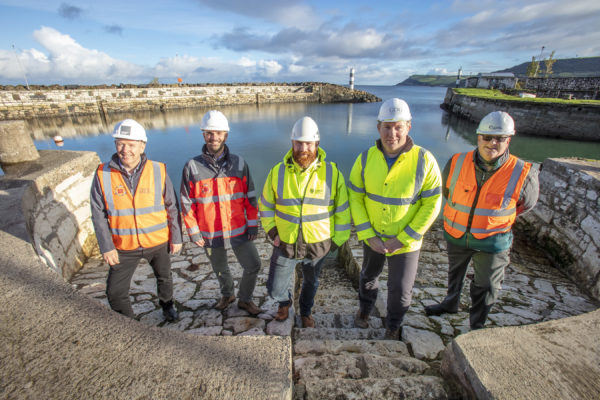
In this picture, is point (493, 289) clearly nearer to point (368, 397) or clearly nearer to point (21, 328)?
point (368, 397)

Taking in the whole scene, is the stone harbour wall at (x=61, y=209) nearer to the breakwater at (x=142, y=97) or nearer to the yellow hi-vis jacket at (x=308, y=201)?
the yellow hi-vis jacket at (x=308, y=201)

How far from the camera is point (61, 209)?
142 inches

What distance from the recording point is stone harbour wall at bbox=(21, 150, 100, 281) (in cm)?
305

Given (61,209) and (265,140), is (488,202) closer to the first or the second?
(61,209)

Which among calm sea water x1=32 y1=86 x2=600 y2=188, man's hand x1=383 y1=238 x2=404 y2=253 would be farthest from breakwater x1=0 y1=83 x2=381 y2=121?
man's hand x1=383 y1=238 x2=404 y2=253

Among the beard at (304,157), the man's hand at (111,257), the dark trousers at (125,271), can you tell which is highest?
the beard at (304,157)

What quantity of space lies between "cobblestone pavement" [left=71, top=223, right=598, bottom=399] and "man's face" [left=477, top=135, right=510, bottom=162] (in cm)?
176

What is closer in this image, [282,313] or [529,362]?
[529,362]

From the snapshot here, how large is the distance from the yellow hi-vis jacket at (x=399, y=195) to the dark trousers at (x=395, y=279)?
0.12 metres

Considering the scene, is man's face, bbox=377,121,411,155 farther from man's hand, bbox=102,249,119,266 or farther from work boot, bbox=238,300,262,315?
man's hand, bbox=102,249,119,266

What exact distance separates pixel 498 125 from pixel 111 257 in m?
3.45

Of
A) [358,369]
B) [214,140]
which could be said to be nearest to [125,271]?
[214,140]

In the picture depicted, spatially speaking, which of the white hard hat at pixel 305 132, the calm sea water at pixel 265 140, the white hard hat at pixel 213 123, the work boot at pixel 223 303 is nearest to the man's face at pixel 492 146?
the white hard hat at pixel 305 132

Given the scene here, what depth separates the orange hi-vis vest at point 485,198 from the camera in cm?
231
